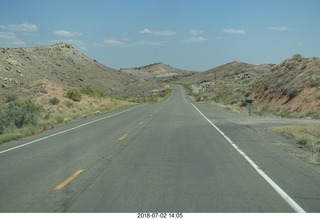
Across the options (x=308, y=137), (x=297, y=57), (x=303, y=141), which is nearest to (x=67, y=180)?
(x=303, y=141)

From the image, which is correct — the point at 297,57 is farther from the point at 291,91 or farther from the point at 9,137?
the point at 9,137

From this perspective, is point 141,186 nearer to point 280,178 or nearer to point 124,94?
point 280,178

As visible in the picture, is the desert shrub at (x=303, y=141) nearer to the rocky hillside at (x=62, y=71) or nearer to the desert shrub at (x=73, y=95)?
the desert shrub at (x=73, y=95)

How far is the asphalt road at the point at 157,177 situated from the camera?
340 inches

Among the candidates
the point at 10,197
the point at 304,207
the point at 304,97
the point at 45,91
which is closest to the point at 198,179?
the point at 304,207

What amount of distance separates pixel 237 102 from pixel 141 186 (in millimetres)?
58955

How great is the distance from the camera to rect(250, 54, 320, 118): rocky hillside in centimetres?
4516

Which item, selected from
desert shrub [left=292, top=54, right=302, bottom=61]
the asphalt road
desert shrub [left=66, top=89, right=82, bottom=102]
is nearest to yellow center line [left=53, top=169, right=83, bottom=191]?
the asphalt road

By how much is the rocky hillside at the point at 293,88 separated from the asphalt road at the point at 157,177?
23449 mm

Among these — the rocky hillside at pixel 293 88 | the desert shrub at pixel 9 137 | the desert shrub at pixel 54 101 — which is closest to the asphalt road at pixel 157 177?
the desert shrub at pixel 9 137

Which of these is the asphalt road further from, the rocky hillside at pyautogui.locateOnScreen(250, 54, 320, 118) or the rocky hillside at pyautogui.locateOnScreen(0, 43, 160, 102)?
the rocky hillside at pyautogui.locateOnScreen(0, 43, 160, 102)

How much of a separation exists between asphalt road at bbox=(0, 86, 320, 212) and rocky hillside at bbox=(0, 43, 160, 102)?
69.5 metres

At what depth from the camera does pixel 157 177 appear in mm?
11344

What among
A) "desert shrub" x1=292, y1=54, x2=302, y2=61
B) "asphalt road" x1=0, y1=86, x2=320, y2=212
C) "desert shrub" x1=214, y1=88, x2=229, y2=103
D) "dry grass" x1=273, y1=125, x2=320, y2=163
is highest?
"desert shrub" x1=292, y1=54, x2=302, y2=61
